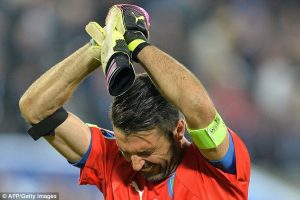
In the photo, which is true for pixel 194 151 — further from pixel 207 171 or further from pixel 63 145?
pixel 63 145

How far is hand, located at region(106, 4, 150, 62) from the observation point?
8.78 ft

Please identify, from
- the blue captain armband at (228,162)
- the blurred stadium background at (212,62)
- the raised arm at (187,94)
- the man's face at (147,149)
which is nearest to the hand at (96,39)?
the raised arm at (187,94)

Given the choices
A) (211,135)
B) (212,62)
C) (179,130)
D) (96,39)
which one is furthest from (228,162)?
(212,62)

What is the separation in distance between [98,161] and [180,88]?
703 millimetres

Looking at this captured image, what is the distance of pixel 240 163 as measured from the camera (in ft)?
9.05

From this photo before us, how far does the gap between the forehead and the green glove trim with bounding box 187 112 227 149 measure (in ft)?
0.76

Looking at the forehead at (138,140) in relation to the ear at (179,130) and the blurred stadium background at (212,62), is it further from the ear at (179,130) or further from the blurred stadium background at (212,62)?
the blurred stadium background at (212,62)

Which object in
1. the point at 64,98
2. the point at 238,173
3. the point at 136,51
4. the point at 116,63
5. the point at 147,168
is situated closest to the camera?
the point at 116,63

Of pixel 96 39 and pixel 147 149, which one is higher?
pixel 96 39

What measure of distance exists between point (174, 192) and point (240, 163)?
0.36 meters

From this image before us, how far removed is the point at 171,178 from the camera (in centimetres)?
298

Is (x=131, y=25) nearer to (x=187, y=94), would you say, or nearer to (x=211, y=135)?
(x=187, y=94)

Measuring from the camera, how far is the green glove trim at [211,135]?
2609mm

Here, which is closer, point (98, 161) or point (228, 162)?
point (228, 162)
